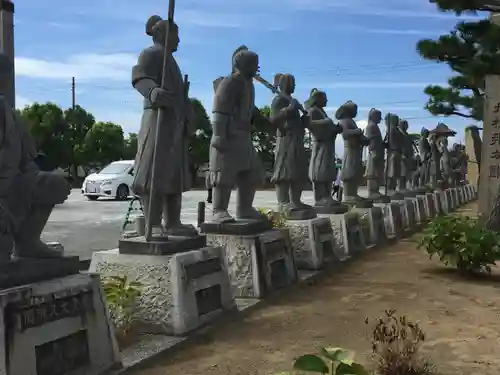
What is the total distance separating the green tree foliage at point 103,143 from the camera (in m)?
32.0

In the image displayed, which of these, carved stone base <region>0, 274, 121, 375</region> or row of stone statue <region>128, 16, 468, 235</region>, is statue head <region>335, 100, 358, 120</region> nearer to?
row of stone statue <region>128, 16, 468, 235</region>

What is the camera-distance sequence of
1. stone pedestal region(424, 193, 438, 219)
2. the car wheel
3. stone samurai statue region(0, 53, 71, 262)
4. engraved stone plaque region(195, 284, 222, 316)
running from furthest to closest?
1. the car wheel
2. stone pedestal region(424, 193, 438, 219)
3. engraved stone plaque region(195, 284, 222, 316)
4. stone samurai statue region(0, 53, 71, 262)

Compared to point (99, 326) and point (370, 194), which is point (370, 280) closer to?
point (99, 326)

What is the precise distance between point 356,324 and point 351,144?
17.9 feet

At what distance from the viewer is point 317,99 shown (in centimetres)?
912

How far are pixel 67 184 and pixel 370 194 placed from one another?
9656mm

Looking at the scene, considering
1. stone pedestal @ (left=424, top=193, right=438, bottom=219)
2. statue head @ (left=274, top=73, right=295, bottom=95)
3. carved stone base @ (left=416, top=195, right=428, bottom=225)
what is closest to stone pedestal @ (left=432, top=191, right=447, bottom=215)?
stone pedestal @ (left=424, top=193, right=438, bottom=219)

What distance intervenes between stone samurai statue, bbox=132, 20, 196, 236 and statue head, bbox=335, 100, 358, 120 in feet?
17.4

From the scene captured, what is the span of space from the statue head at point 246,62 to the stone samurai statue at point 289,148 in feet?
4.45

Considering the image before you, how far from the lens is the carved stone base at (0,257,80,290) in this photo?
358 cm

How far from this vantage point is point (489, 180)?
40.3 ft

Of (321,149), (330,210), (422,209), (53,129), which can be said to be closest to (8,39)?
(321,149)

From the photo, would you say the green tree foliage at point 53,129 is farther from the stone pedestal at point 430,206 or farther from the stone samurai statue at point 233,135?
the stone samurai statue at point 233,135

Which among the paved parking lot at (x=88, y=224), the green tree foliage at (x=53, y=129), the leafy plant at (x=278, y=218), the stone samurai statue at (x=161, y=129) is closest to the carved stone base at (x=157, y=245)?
the stone samurai statue at (x=161, y=129)
